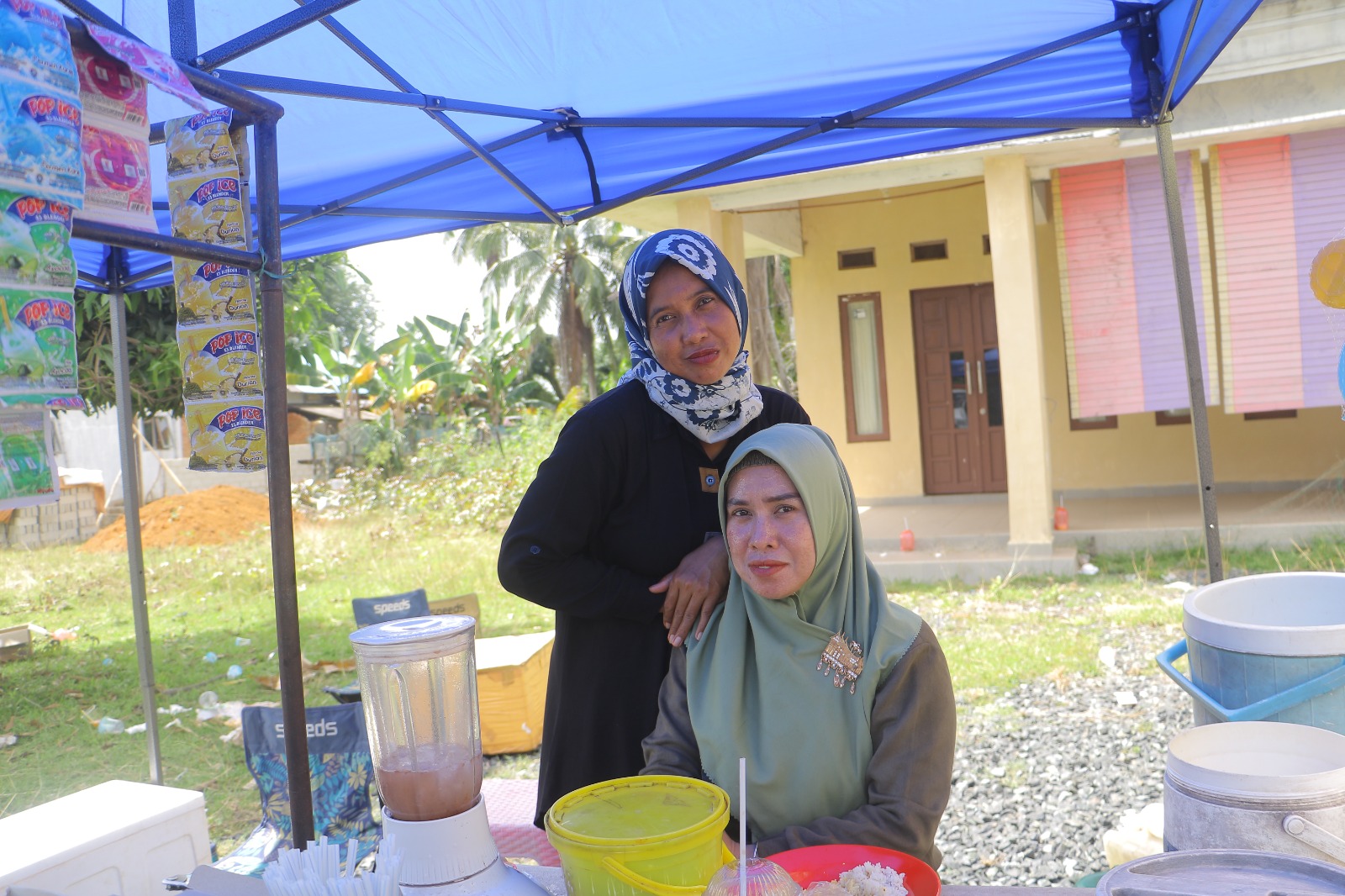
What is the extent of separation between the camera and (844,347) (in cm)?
1176

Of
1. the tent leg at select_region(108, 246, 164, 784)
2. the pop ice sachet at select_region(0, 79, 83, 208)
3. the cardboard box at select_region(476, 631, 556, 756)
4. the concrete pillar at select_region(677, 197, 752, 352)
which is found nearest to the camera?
the pop ice sachet at select_region(0, 79, 83, 208)

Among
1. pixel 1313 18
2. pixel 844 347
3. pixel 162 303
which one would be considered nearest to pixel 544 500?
pixel 162 303

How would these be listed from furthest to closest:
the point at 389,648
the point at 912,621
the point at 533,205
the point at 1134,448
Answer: the point at 1134,448
the point at 533,205
the point at 912,621
the point at 389,648

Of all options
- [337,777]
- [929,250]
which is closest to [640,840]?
[337,777]

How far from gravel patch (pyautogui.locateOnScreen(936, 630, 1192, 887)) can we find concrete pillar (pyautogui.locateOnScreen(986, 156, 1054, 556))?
7.91 ft

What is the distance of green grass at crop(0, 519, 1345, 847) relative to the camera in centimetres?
600

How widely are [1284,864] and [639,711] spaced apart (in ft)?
4.13

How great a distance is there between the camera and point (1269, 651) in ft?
6.77

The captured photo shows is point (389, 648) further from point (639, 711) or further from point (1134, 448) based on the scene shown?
point (1134, 448)

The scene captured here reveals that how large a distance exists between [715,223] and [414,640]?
817 cm

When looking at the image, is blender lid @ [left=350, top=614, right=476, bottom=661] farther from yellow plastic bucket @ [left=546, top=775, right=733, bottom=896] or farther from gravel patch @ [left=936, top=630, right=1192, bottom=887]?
gravel patch @ [left=936, top=630, right=1192, bottom=887]

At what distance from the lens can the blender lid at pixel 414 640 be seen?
1382mm

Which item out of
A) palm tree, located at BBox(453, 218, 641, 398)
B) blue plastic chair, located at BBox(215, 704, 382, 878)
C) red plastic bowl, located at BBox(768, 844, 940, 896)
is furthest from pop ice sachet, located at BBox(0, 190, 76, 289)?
palm tree, located at BBox(453, 218, 641, 398)

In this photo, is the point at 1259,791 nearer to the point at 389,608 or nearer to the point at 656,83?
the point at 656,83
